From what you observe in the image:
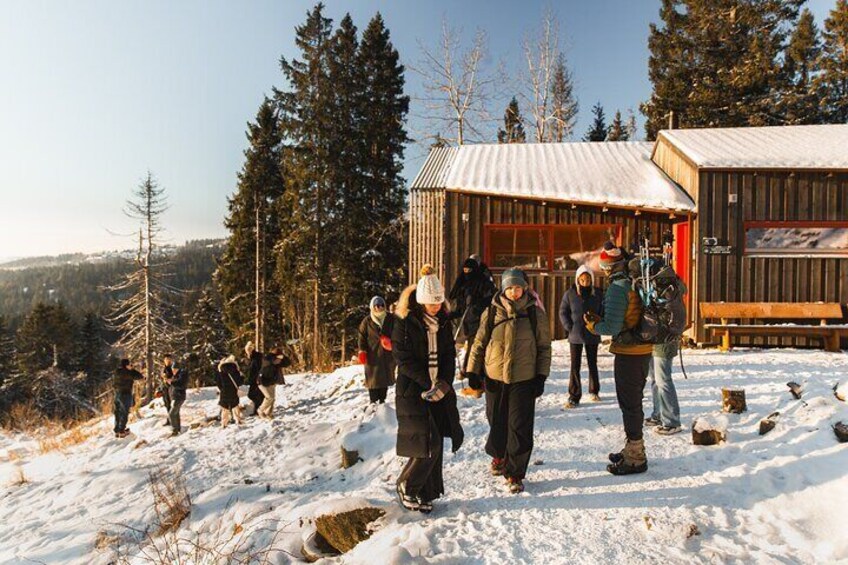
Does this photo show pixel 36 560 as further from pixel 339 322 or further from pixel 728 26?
pixel 728 26

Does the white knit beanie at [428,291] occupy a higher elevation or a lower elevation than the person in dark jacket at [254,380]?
higher

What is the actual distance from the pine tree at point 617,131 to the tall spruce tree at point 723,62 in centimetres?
1570

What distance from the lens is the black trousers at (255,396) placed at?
29.4 feet

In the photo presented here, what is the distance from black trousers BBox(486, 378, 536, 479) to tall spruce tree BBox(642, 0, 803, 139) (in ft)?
76.5

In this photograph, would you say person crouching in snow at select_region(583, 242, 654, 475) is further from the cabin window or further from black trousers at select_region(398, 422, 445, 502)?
the cabin window

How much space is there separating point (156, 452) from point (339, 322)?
1216cm

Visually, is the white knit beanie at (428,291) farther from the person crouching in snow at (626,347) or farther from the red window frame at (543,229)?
the red window frame at (543,229)

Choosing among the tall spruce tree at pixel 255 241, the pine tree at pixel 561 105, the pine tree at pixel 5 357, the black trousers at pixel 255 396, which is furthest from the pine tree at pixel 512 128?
the pine tree at pixel 5 357

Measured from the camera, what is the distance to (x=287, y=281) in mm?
21406

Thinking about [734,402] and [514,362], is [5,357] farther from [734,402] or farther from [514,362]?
[734,402]

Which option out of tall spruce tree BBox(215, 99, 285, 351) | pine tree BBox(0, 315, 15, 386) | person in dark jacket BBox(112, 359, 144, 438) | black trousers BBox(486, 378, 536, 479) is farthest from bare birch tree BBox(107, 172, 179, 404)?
pine tree BBox(0, 315, 15, 386)

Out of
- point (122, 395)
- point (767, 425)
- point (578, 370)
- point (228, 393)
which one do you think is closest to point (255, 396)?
point (228, 393)

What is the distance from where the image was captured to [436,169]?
12.9 m

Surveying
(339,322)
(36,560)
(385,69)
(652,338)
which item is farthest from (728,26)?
(36,560)
